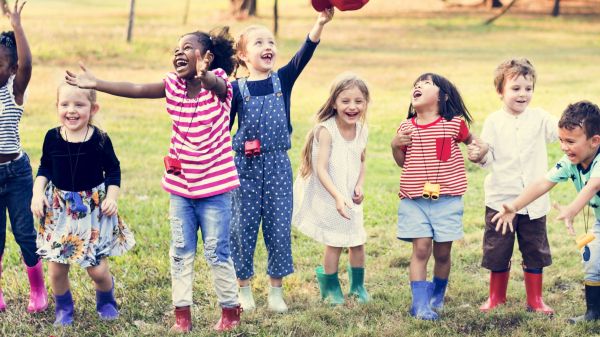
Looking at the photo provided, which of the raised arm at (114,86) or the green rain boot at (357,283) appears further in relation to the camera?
the green rain boot at (357,283)

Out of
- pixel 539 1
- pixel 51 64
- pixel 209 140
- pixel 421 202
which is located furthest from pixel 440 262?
pixel 539 1

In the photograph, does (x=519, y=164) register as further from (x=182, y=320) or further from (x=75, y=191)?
(x=75, y=191)

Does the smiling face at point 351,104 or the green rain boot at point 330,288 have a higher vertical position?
the smiling face at point 351,104

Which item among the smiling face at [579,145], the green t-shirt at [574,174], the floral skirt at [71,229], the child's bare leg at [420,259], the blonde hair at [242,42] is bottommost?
Answer: the child's bare leg at [420,259]

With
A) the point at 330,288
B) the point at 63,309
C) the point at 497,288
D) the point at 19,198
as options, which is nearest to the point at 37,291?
the point at 63,309

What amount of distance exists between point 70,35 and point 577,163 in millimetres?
20879

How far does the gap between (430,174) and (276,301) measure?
1.25 m

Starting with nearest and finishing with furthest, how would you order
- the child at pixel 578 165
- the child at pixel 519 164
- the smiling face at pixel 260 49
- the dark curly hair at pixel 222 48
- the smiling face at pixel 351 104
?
the child at pixel 578 165
the dark curly hair at pixel 222 48
the smiling face at pixel 260 49
the child at pixel 519 164
the smiling face at pixel 351 104

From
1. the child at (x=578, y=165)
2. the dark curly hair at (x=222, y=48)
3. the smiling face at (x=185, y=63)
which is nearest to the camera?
the smiling face at (x=185, y=63)

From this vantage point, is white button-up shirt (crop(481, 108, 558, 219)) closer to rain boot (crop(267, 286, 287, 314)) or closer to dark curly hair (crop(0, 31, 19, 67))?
rain boot (crop(267, 286, 287, 314))

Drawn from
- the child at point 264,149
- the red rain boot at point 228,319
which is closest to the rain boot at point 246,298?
the child at point 264,149

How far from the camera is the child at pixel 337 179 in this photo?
5945 millimetres

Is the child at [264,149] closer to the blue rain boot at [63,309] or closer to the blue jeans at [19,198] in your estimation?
the blue rain boot at [63,309]

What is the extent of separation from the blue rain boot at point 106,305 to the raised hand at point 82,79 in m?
1.48
